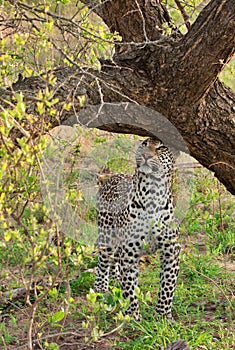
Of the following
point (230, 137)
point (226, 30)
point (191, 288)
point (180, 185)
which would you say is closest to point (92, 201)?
point (180, 185)

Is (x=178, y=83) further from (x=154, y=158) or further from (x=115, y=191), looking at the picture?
(x=115, y=191)

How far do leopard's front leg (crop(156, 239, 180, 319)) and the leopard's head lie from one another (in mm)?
544

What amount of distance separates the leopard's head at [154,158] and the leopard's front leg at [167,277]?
544 mm

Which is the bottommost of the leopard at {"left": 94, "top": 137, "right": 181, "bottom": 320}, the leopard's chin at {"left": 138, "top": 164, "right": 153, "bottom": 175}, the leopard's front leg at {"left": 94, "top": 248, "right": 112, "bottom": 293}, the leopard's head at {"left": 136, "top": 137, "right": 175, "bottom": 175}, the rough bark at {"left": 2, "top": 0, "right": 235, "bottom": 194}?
the leopard's front leg at {"left": 94, "top": 248, "right": 112, "bottom": 293}

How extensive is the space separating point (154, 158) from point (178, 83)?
21.9 inches

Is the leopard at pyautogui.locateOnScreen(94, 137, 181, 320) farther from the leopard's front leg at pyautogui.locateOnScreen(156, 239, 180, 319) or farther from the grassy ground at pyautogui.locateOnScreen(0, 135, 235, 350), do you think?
the grassy ground at pyautogui.locateOnScreen(0, 135, 235, 350)

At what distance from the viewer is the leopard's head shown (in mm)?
4625

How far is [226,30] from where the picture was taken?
4.20m

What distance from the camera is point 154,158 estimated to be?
4.64 m

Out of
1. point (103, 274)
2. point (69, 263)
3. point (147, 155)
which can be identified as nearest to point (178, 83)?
point (147, 155)

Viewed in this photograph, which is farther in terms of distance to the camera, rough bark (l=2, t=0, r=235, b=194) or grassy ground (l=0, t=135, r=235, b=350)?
rough bark (l=2, t=0, r=235, b=194)

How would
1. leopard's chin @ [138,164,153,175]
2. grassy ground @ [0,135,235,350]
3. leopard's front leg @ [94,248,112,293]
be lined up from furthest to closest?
leopard's front leg @ [94,248,112,293] < leopard's chin @ [138,164,153,175] < grassy ground @ [0,135,235,350]

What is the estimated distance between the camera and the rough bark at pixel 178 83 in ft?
14.2

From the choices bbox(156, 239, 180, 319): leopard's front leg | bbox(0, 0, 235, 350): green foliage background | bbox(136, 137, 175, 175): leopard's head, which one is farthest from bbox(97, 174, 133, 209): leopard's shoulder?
bbox(156, 239, 180, 319): leopard's front leg
